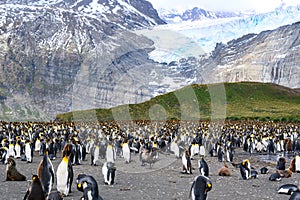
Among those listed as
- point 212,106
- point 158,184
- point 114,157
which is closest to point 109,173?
point 158,184

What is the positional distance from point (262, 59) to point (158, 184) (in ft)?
269

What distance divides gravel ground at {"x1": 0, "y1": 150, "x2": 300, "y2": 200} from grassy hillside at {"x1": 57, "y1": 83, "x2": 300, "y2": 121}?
102ft

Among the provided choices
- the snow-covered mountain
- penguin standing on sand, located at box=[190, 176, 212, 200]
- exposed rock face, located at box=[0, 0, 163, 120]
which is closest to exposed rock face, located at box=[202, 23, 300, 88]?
the snow-covered mountain

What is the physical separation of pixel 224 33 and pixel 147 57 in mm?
15658

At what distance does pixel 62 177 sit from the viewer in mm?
7355

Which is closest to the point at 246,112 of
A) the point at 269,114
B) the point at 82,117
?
the point at 269,114

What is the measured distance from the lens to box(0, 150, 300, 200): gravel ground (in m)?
8.06

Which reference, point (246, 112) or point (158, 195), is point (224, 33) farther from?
point (158, 195)

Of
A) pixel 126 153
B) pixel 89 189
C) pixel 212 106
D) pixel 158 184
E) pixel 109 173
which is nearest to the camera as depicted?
pixel 89 189

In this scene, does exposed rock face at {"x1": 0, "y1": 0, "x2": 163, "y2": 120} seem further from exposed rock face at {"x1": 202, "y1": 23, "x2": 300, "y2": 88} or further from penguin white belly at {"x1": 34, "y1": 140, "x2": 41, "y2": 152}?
penguin white belly at {"x1": 34, "y1": 140, "x2": 41, "y2": 152}

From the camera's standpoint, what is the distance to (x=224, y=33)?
3012 inches

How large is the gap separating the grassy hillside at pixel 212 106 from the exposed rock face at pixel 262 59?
22633mm

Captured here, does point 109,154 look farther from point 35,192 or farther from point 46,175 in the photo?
point 35,192

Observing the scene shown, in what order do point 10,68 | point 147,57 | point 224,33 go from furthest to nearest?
point 10,68
point 147,57
point 224,33
